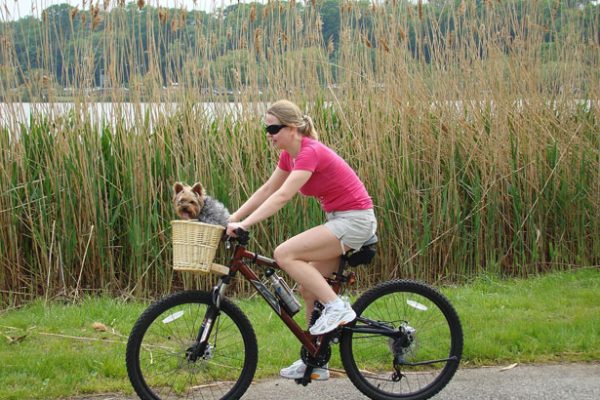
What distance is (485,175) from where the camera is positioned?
26.1 feet

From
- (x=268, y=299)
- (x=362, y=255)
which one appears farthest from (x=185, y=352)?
(x=362, y=255)

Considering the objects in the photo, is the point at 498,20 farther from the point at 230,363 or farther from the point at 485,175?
the point at 230,363

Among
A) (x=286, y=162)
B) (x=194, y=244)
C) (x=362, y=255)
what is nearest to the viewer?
(x=194, y=244)

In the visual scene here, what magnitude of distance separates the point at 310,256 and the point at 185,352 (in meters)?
0.83

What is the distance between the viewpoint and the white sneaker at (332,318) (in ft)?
15.2

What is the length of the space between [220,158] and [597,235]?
142 inches

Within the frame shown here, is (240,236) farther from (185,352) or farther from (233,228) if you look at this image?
(185,352)

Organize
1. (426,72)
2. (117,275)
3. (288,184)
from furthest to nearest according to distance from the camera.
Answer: (426,72) < (117,275) < (288,184)

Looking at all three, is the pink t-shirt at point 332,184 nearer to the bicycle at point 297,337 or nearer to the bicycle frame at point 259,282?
the bicycle at point 297,337

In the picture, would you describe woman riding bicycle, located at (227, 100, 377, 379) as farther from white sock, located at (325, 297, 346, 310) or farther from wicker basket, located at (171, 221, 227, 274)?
wicker basket, located at (171, 221, 227, 274)

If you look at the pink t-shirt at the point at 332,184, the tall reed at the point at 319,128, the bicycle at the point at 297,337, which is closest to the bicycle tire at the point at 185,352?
the bicycle at the point at 297,337

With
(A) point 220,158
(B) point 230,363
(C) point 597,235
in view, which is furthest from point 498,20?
(B) point 230,363

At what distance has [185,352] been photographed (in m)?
4.66

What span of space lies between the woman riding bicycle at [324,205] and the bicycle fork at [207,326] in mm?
349
